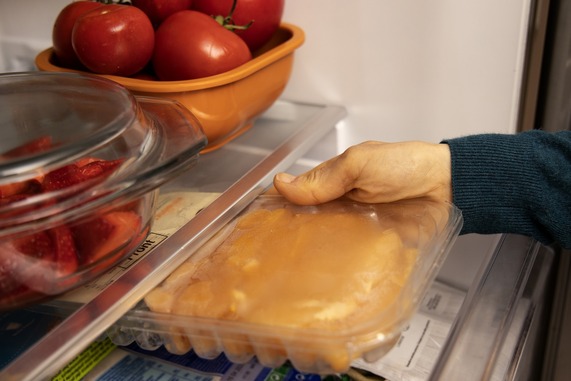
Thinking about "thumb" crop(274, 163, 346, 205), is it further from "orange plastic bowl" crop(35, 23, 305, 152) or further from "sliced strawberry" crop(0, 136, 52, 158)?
"sliced strawberry" crop(0, 136, 52, 158)

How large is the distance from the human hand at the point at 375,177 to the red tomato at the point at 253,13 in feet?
0.91

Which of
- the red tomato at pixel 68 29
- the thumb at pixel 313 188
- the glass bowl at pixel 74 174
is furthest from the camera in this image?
the red tomato at pixel 68 29

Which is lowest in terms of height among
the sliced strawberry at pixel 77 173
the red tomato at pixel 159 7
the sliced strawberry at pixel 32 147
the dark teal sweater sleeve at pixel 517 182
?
the dark teal sweater sleeve at pixel 517 182

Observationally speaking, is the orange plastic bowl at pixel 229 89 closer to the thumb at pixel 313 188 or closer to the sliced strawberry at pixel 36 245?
the thumb at pixel 313 188

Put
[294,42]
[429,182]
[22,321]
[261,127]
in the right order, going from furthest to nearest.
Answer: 1. [261,127]
2. [294,42]
3. [429,182]
4. [22,321]

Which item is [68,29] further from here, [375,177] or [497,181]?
[497,181]

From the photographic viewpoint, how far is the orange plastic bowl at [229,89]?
2.62ft

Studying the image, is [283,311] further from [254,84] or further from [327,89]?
[327,89]

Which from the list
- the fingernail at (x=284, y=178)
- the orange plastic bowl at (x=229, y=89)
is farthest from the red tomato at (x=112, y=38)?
the fingernail at (x=284, y=178)

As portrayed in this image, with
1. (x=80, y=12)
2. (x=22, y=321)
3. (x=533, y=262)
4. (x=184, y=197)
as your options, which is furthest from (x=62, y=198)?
(x=533, y=262)

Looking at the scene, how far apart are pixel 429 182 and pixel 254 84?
279mm

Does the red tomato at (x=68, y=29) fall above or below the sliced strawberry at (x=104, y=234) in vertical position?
above

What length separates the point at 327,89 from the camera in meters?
1.04

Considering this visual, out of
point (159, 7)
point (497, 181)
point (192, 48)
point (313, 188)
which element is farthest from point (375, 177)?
point (159, 7)
